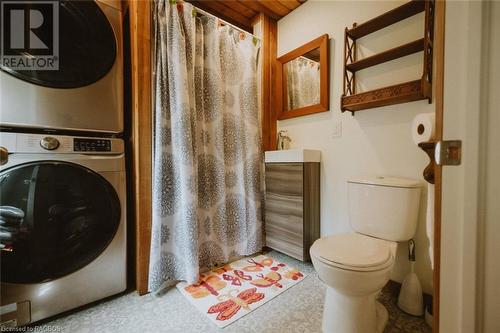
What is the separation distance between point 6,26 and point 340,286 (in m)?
1.96

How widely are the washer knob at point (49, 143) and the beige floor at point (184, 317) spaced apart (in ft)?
3.01

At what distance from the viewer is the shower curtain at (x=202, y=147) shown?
1.40 metres

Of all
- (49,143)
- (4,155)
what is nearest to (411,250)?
(49,143)

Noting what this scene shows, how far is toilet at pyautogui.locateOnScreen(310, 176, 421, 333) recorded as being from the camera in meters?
0.93

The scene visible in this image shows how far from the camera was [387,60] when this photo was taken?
140cm

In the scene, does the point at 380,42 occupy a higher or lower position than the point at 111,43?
higher

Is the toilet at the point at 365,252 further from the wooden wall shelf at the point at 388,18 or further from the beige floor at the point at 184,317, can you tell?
the wooden wall shelf at the point at 388,18

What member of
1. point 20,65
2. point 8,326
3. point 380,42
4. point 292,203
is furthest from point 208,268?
point 380,42

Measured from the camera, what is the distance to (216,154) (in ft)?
5.55

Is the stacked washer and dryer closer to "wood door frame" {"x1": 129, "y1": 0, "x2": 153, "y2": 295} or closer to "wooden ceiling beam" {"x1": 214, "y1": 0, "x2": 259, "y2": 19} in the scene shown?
"wood door frame" {"x1": 129, "y1": 0, "x2": 153, "y2": 295}

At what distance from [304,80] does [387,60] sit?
0.65 meters

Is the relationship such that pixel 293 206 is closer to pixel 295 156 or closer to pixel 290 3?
pixel 295 156

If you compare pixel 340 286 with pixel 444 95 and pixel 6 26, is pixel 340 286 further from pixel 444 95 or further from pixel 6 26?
pixel 6 26

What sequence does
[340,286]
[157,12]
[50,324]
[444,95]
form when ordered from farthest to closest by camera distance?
[157,12]
[50,324]
[340,286]
[444,95]
